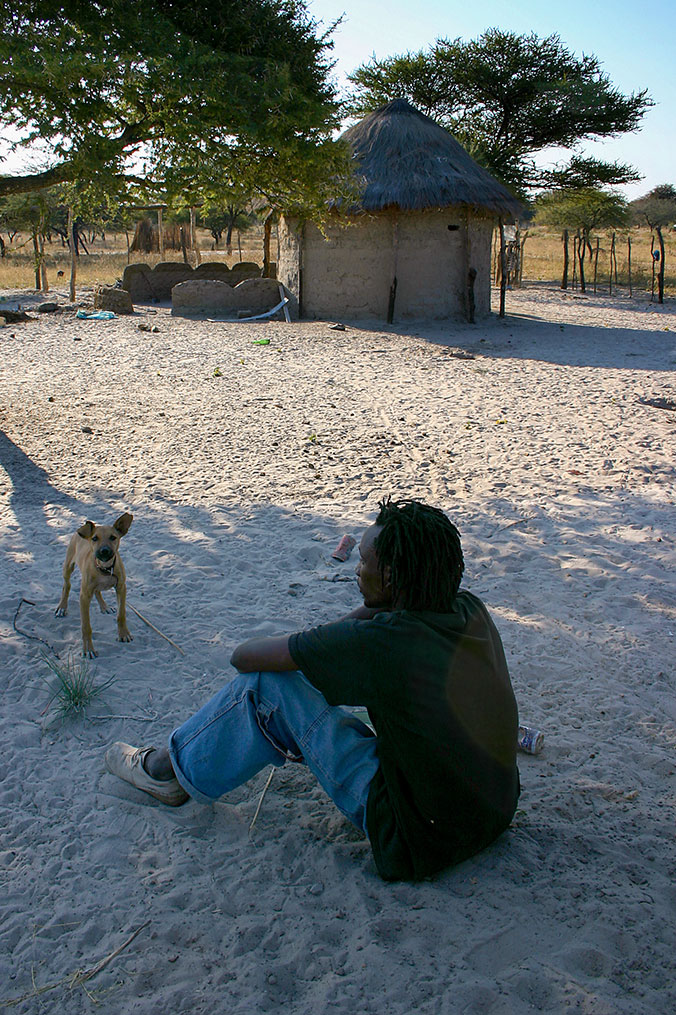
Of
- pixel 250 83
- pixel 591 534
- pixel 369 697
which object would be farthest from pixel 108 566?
pixel 250 83

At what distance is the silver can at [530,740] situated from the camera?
2.95 m

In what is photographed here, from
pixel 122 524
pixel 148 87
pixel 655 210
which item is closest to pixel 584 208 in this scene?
pixel 655 210

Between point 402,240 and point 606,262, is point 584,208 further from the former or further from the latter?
point 402,240

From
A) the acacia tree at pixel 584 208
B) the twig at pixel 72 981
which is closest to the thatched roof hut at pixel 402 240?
the acacia tree at pixel 584 208

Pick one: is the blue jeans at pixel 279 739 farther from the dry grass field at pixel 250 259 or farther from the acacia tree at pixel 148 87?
the dry grass field at pixel 250 259

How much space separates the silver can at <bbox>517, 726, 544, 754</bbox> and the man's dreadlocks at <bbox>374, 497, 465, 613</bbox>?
3.53ft

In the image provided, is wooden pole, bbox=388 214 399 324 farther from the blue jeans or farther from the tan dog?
the blue jeans

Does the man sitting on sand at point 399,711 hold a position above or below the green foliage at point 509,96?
below

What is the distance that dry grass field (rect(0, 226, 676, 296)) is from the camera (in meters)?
24.0

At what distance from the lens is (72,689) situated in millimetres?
3232

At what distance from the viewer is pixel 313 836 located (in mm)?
2553

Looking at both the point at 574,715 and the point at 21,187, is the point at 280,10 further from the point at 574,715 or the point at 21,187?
the point at 574,715

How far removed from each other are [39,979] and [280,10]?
9.31m

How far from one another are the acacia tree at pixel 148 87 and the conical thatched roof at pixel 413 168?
6596 mm
